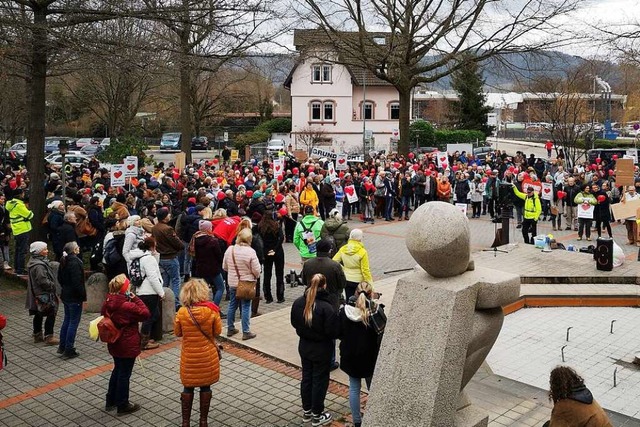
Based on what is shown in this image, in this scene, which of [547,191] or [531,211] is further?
[547,191]

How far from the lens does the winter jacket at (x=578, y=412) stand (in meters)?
4.79

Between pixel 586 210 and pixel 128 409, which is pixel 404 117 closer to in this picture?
pixel 586 210

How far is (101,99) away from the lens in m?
42.1

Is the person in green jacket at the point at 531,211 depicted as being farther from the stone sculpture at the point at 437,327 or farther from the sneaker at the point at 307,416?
the stone sculpture at the point at 437,327

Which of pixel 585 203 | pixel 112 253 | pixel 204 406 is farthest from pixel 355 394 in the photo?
pixel 585 203

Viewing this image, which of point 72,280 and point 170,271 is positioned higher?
point 72,280

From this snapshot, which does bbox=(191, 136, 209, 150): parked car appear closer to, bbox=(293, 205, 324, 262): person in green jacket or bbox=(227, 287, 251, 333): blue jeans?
bbox=(293, 205, 324, 262): person in green jacket

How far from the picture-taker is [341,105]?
58219 millimetres

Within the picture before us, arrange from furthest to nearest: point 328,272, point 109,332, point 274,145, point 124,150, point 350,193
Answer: point 274,145 → point 124,150 → point 350,193 → point 328,272 → point 109,332

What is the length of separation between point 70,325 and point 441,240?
6.26 metres

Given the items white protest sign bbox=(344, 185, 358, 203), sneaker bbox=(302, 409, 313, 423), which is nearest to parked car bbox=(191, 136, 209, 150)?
→ white protest sign bbox=(344, 185, 358, 203)

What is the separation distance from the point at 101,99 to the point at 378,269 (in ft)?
105

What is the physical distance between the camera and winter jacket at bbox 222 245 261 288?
9.62 m

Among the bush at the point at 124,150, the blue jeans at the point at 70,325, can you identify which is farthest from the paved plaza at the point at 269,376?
the bush at the point at 124,150
